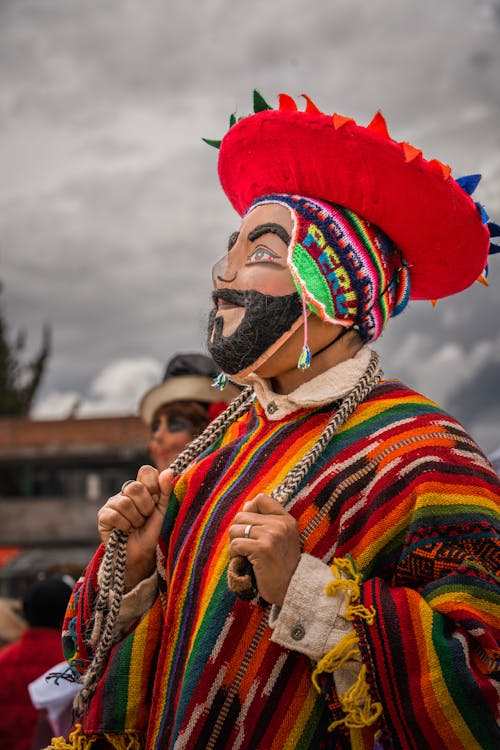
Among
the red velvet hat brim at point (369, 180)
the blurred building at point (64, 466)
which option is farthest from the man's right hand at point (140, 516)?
the blurred building at point (64, 466)

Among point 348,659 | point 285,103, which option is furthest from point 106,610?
point 285,103

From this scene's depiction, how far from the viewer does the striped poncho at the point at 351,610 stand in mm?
1714

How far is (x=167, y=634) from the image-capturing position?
6.71ft

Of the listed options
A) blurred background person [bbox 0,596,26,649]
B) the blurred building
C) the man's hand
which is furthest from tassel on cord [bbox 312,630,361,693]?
the blurred building

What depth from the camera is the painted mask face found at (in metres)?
2.13

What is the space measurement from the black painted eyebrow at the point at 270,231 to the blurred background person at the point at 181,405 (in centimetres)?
201

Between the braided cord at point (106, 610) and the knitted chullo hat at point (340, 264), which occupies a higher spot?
the knitted chullo hat at point (340, 264)

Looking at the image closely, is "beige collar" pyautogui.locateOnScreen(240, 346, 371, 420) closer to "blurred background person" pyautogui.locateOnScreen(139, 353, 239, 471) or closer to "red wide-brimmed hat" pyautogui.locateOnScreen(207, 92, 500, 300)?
"red wide-brimmed hat" pyautogui.locateOnScreen(207, 92, 500, 300)

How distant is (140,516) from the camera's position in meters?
2.16

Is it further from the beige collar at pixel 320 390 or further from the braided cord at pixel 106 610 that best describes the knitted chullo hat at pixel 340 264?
the braided cord at pixel 106 610

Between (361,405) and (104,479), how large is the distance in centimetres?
2119

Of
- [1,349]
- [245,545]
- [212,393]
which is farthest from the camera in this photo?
[1,349]

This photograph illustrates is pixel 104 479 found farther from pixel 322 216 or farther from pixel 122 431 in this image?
pixel 322 216

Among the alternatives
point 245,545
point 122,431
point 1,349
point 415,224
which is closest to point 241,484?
point 245,545
